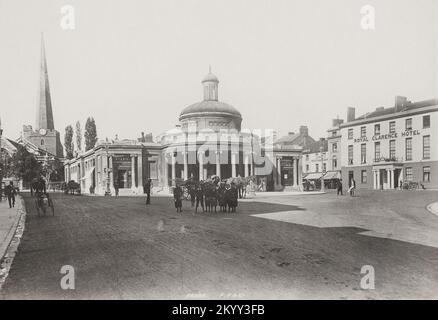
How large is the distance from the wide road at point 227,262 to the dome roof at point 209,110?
49.0 meters

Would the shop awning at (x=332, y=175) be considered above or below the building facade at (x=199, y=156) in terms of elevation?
below

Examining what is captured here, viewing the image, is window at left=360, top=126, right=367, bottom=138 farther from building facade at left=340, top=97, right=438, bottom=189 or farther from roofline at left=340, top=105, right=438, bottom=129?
roofline at left=340, top=105, right=438, bottom=129

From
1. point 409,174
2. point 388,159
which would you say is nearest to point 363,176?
point 388,159

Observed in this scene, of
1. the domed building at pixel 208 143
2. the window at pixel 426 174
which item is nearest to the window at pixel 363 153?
the window at pixel 426 174

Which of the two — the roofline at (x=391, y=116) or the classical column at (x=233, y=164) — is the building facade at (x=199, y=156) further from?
the roofline at (x=391, y=116)

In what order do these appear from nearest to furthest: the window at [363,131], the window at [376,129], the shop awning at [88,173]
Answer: the window at [376,129] < the shop awning at [88,173] < the window at [363,131]

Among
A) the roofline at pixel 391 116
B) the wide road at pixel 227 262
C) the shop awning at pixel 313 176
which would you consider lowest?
the shop awning at pixel 313 176

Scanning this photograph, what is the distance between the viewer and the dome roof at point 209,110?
6106 centimetres

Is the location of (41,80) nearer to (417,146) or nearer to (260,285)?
(260,285)

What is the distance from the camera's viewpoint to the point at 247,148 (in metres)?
55.8
